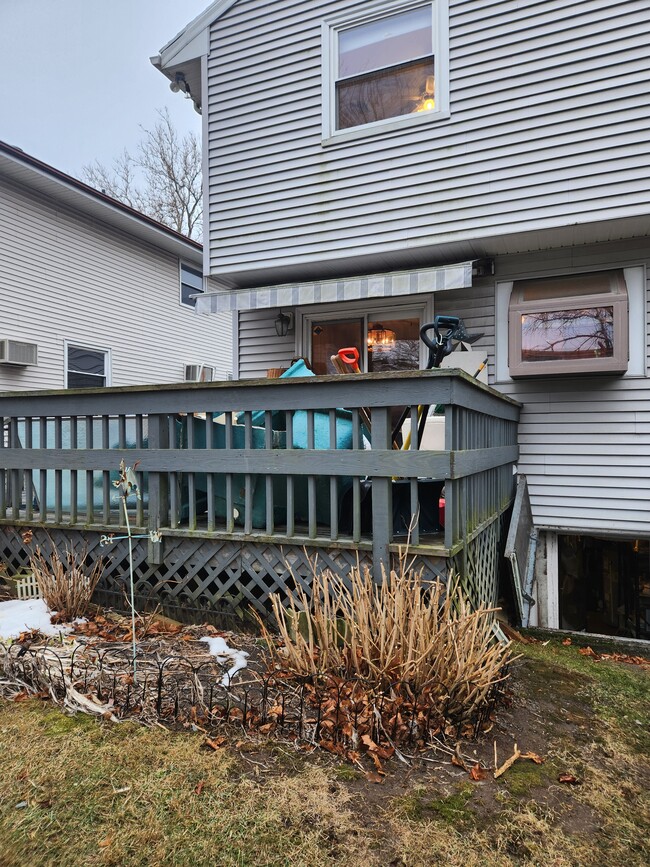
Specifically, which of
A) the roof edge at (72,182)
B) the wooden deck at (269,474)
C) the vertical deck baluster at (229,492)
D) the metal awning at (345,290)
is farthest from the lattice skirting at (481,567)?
the roof edge at (72,182)

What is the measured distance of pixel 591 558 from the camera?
7250 millimetres

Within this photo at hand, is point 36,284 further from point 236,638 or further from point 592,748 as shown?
point 592,748

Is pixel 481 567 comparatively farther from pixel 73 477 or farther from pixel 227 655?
pixel 73 477

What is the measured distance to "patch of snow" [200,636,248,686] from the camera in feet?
9.07

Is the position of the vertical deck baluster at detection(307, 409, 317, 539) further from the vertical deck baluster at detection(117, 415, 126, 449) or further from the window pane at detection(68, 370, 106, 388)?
the window pane at detection(68, 370, 106, 388)

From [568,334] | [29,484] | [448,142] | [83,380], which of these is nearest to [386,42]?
[448,142]

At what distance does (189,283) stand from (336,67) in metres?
7.66

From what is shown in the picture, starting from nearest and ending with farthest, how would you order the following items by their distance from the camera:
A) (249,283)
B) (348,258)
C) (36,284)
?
(348,258) → (249,283) → (36,284)

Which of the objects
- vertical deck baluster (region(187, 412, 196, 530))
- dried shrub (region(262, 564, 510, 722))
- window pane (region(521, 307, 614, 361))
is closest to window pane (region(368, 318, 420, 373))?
window pane (region(521, 307, 614, 361))

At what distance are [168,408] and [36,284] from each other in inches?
283

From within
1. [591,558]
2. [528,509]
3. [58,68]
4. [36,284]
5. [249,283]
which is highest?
[58,68]

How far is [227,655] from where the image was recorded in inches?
119

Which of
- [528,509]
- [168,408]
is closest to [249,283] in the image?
[168,408]

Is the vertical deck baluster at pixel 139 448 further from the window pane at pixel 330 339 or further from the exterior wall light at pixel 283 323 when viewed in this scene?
the exterior wall light at pixel 283 323
